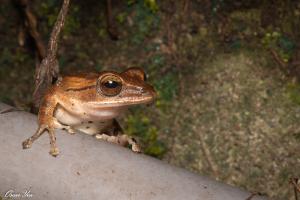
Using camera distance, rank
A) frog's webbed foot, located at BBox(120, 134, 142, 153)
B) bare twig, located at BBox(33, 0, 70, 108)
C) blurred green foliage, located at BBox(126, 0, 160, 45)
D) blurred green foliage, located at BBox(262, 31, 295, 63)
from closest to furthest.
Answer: bare twig, located at BBox(33, 0, 70, 108) → frog's webbed foot, located at BBox(120, 134, 142, 153) → blurred green foliage, located at BBox(262, 31, 295, 63) → blurred green foliage, located at BBox(126, 0, 160, 45)

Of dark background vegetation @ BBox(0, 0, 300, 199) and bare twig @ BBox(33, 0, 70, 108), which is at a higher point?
bare twig @ BBox(33, 0, 70, 108)

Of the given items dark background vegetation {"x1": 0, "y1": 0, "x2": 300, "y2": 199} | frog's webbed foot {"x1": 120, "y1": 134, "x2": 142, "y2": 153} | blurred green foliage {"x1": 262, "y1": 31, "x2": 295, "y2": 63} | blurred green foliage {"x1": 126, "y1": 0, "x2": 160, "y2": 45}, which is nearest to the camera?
frog's webbed foot {"x1": 120, "y1": 134, "x2": 142, "y2": 153}

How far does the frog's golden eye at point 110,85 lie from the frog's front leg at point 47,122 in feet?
0.73

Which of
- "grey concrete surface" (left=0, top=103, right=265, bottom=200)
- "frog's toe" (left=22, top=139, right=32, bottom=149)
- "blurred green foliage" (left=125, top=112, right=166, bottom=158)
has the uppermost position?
"frog's toe" (left=22, top=139, right=32, bottom=149)

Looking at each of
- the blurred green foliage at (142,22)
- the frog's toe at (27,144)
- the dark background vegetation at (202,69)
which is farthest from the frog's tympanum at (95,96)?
the blurred green foliage at (142,22)

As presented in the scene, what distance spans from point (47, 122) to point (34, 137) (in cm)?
17

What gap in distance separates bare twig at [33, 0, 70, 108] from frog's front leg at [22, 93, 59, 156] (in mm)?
83

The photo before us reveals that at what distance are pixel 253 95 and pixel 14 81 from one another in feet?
4.78

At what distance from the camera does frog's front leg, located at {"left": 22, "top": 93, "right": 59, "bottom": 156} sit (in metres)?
1.83

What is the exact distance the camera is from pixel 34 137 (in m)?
1.91

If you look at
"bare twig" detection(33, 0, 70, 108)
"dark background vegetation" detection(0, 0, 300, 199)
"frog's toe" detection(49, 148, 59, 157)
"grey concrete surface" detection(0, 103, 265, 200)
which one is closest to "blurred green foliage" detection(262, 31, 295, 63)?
"dark background vegetation" detection(0, 0, 300, 199)

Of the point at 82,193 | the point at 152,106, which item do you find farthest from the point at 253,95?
the point at 82,193

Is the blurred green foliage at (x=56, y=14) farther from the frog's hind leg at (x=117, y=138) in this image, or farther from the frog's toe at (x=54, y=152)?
the frog's toe at (x=54, y=152)

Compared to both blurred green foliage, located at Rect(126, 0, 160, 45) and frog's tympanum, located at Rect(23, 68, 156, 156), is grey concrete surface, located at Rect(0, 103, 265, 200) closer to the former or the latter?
frog's tympanum, located at Rect(23, 68, 156, 156)
